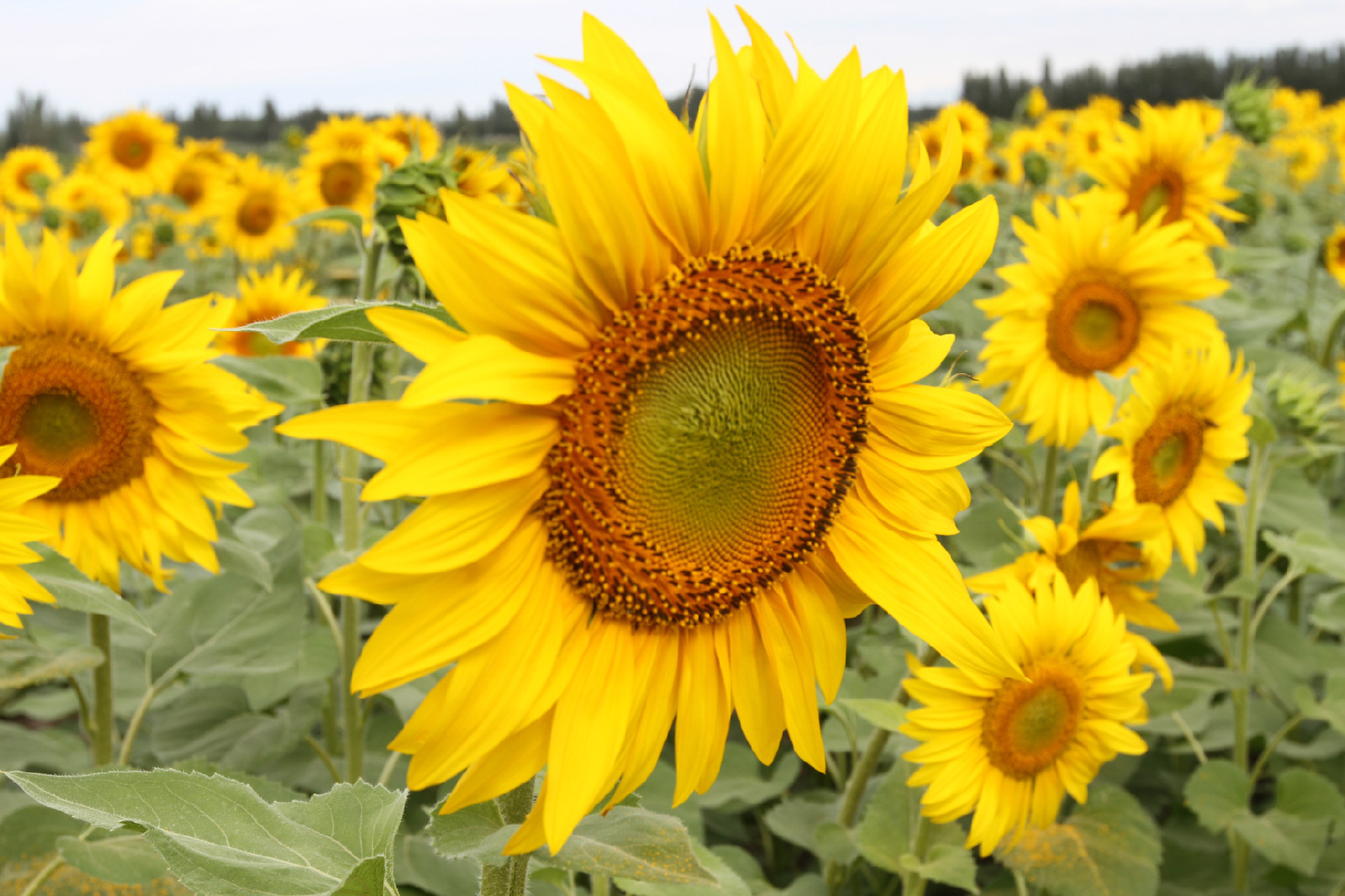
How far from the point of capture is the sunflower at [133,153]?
25.0ft

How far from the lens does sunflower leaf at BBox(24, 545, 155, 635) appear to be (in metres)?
1.56

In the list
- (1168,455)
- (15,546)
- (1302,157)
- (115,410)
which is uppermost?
(1302,157)

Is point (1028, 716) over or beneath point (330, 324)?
beneath

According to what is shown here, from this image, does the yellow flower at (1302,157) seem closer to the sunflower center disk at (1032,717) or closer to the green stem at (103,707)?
the sunflower center disk at (1032,717)

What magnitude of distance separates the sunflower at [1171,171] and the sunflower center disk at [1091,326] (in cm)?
83

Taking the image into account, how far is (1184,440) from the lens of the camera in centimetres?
260

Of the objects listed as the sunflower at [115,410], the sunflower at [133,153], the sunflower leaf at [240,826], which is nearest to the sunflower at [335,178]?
the sunflower at [133,153]

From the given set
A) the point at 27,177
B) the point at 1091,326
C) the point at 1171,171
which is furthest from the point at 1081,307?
the point at 27,177

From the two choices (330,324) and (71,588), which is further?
(71,588)

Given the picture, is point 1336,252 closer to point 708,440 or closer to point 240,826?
point 708,440

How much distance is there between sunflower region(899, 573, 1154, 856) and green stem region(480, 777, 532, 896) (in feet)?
3.12

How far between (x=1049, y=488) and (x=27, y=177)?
8615mm

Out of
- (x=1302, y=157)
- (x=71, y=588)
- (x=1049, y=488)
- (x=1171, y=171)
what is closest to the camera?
(x=71, y=588)

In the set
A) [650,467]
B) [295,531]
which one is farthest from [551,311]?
[295,531]
